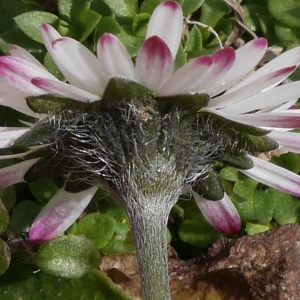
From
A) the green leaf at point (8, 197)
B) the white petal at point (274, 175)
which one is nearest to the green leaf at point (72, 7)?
the green leaf at point (8, 197)

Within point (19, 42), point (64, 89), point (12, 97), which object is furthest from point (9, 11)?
point (64, 89)

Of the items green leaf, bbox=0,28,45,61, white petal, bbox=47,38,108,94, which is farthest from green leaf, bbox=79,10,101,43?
white petal, bbox=47,38,108,94

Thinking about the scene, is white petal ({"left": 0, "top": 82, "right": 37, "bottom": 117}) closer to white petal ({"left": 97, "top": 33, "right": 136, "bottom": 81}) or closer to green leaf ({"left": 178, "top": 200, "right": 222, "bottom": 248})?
white petal ({"left": 97, "top": 33, "right": 136, "bottom": 81})

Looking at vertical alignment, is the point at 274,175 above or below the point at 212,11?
below

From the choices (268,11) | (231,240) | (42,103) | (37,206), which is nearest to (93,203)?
(37,206)

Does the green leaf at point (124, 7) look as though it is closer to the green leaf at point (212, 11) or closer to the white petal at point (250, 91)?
the green leaf at point (212, 11)

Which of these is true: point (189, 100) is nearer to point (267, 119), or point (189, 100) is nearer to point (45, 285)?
point (267, 119)

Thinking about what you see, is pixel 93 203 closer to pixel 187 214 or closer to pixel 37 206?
pixel 37 206
